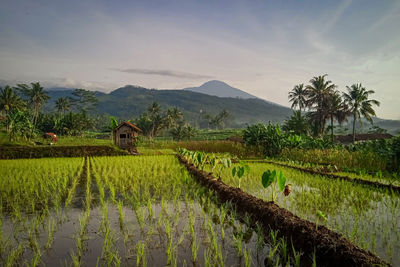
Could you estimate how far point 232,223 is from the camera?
14.6ft

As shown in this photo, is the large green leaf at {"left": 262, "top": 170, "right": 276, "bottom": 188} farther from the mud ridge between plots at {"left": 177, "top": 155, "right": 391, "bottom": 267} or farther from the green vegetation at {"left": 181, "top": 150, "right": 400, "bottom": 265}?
the mud ridge between plots at {"left": 177, "top": 155, "right": 391, "bottom": 267}

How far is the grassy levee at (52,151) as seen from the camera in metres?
16.4

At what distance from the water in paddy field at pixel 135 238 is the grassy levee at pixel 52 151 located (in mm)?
14172

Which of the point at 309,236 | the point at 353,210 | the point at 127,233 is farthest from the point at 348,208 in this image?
the point at 127,233

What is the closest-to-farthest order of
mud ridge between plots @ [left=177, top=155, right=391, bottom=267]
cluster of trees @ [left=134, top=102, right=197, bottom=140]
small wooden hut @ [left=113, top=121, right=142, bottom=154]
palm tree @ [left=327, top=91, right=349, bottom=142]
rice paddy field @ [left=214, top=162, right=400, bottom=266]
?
mud ridge between plots @ [left=177, top=155, right=391, bottom=267] → rice paddy field @ [left=214, top=162, right=400, bottom=266] → small wooden hut @ [left=113, top=121, right=142, bottom=154] → palm tree @ [left=327, top=91, right=349, bottom=142] → cluster of trees @ [left=134, top=102, right=197, bottom=140]

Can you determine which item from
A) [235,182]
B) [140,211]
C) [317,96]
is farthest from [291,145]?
[317,96]

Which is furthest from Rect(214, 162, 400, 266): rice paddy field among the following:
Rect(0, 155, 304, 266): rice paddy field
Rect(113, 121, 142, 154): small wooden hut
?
Rect(113, 121, 142, 154): small wooden hut

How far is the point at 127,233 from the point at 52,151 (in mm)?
15974

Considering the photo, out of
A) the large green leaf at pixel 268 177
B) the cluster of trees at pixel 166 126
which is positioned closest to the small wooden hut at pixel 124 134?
the large green leaf at pixel 268 177

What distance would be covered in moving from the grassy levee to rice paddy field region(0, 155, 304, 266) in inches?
455

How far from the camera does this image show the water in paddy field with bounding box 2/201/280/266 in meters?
3.19

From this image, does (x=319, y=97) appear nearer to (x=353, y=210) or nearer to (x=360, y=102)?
(x=360, y=102)

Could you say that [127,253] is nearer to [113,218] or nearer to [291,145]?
[113,218]

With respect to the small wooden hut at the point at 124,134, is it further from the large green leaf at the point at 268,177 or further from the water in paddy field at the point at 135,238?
the large green leaf at the point at 268,177
